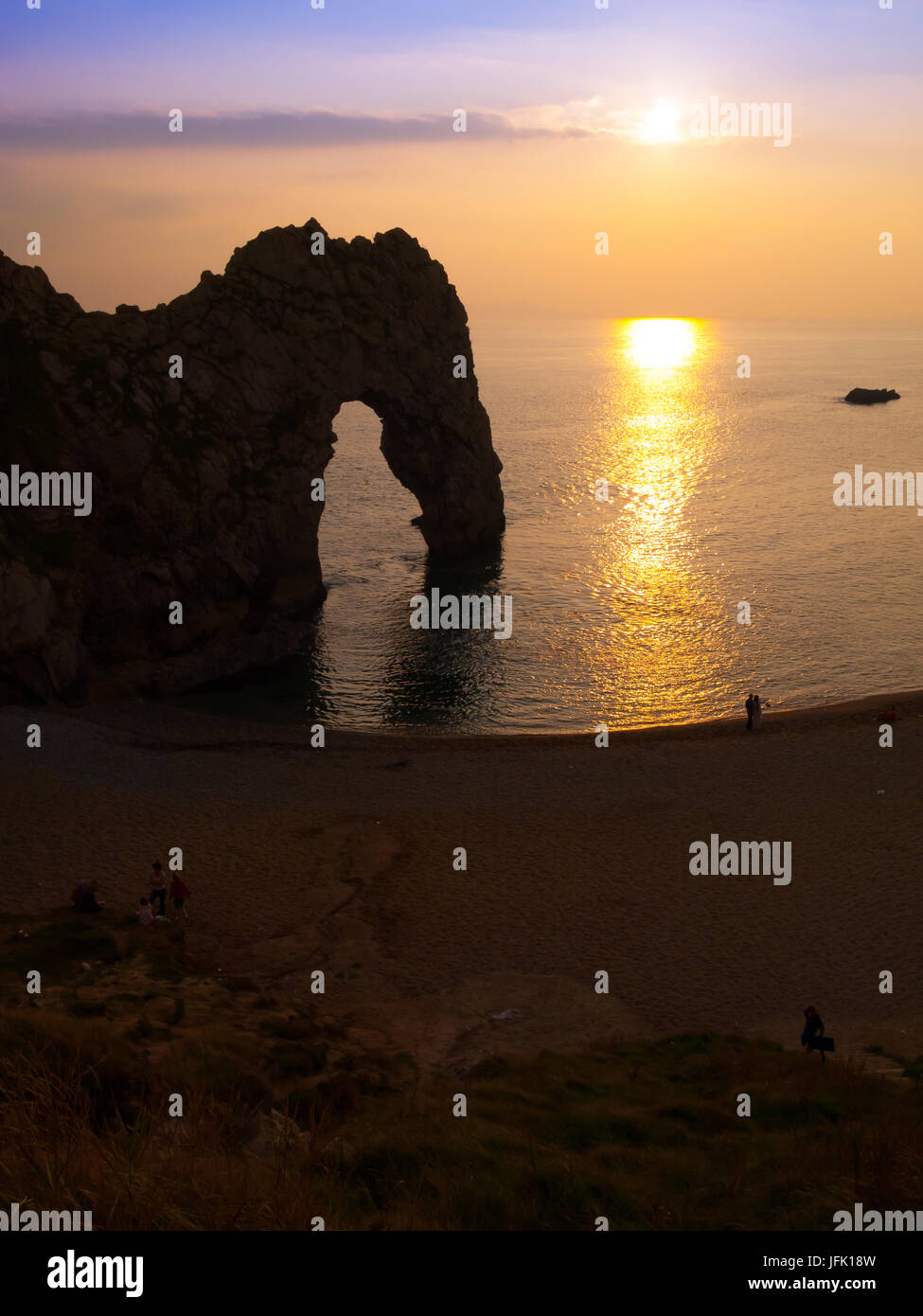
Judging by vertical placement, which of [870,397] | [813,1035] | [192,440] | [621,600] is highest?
[870,397]

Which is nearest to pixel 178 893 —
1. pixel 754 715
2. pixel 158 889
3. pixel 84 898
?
pixel 158 889

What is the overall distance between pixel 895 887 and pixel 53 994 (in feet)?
65.3

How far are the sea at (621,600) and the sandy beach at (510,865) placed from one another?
5290 mm

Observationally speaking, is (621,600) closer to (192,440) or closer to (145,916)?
(192,440)

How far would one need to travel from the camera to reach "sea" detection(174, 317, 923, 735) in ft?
146

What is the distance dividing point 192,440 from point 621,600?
26.0 meters

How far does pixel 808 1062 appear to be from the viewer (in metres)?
17.7

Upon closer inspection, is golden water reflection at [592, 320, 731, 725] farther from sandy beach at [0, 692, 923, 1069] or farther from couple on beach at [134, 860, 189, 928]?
couple on beach at [134, 860, 189, 928]

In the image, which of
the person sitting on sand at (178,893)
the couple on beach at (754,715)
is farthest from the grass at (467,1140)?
the couple on beach at (754,715)

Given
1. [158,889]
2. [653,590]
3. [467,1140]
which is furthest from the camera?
[653,590]

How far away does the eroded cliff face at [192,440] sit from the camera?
1631 inches

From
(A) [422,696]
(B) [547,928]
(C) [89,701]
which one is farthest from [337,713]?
(B) [547,928]

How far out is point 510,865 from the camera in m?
27.4

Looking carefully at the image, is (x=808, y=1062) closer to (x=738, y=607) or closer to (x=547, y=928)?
(x=547, y=928)
